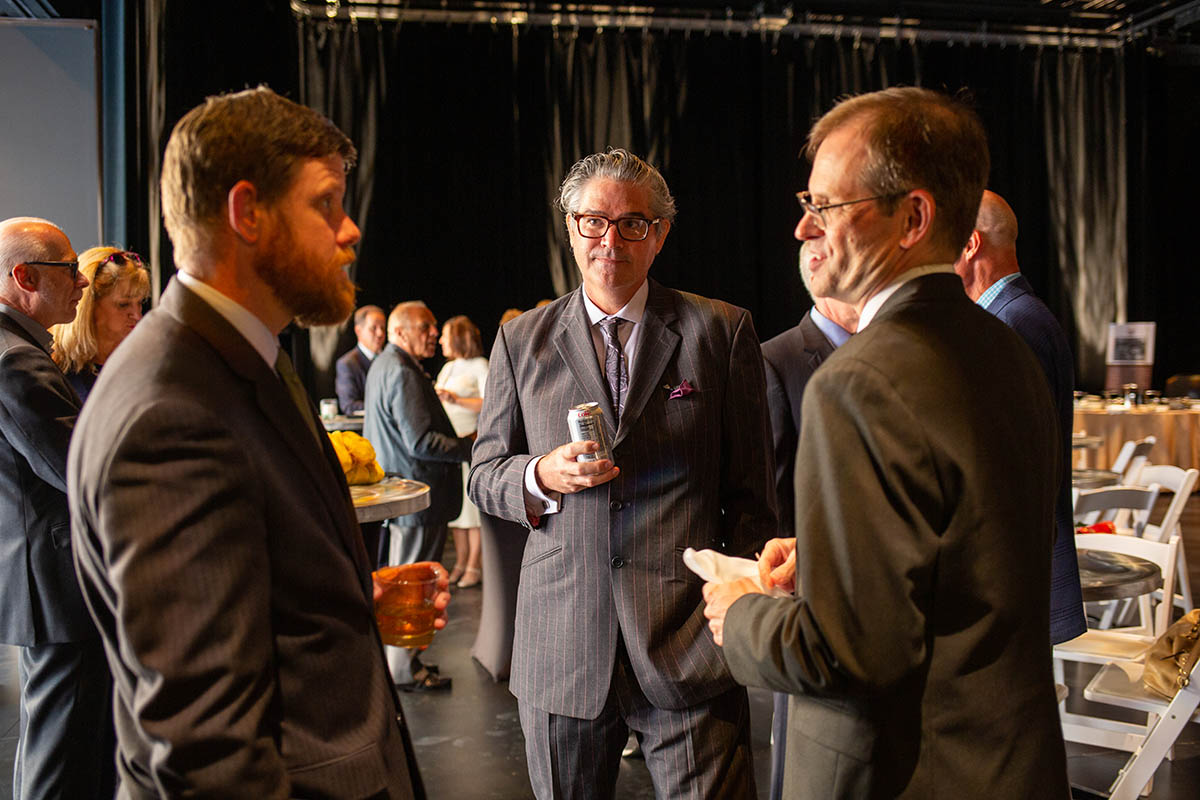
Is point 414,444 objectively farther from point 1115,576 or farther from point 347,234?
point 347,234

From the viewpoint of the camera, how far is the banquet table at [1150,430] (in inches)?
332

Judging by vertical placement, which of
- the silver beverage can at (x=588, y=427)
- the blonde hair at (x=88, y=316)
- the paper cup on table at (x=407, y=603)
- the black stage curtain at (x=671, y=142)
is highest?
the black stage curtain at (x=671, y=142)

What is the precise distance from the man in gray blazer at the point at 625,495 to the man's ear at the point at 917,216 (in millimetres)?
664

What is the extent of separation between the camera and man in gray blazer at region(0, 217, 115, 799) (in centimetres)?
232

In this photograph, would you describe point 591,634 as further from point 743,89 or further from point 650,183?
point 743,89

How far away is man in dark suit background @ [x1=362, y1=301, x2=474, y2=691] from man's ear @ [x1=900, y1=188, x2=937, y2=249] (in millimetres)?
3332

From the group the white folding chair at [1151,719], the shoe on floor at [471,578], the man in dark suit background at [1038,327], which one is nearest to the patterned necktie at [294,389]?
the man in dark suit background at [1038,327]

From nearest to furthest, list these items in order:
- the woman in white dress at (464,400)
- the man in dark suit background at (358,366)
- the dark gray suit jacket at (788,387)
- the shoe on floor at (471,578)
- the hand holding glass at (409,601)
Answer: the hand holding glass at (409,601) → the dark gray suit jacket at (788,387) → the shoe on floor at (471,578) → the woman in white dress at (464,400) → the man in dark suit background at (358,366)

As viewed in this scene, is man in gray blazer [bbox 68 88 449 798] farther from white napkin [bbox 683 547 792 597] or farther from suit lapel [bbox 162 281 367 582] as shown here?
white napkin [bbox 683 547 792 597]

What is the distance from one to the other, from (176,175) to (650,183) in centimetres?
100

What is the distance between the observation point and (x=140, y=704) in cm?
93

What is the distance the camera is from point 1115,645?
318 centimetres

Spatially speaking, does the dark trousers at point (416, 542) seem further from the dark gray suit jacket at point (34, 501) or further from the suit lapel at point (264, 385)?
the suit lapel at point (264, 385)

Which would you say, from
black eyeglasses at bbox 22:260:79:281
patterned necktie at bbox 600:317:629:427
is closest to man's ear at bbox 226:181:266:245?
patterned necktie at bbox 600:317:629:427
